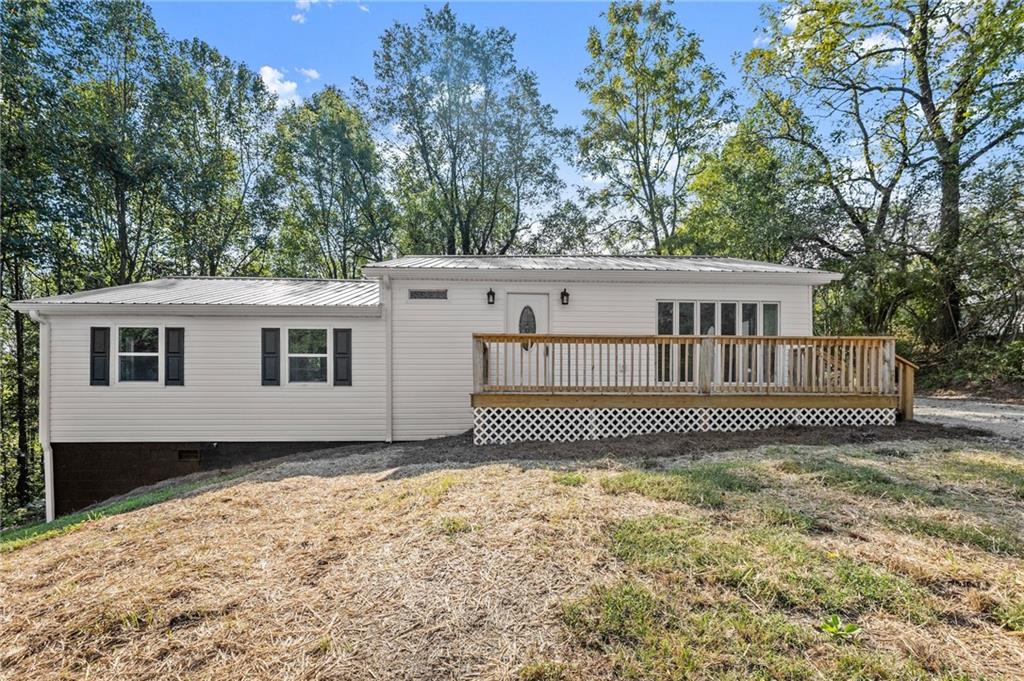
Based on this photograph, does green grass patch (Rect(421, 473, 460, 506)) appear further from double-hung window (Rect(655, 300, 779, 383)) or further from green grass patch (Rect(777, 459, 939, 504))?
double-hung window (Rect(655, 300, 779, 383))

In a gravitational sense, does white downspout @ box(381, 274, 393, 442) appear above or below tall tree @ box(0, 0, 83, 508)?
below

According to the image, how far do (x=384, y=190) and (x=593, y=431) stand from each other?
17017 mm

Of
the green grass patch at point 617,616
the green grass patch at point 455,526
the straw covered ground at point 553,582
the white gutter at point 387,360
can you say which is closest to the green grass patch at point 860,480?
the straw covered ground at point 553,582

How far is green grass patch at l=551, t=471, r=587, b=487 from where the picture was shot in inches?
189

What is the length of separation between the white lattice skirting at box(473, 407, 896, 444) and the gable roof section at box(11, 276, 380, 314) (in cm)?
332

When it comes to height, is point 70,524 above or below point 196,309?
below

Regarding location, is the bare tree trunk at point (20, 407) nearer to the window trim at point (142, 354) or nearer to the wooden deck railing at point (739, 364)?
the window trim at point (142, 354)

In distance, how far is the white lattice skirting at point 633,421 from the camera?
7.54 m

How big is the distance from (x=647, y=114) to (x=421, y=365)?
17.7 m

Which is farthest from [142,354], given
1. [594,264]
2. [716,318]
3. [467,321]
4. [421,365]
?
[716,318]

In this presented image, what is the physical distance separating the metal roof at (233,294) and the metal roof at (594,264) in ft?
3.77

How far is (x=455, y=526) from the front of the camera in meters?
3.71

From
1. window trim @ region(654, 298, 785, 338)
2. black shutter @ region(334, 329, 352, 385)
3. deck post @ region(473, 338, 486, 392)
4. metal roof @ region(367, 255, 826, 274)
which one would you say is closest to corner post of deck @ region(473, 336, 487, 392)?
deck post @ region(473, 338, 486, 392)

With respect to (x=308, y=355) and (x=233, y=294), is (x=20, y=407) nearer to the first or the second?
(x=233, y=294)
